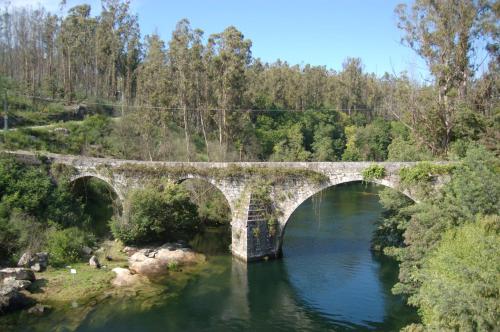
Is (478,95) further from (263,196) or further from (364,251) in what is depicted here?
(263,196)

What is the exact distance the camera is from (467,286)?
34.6 feet

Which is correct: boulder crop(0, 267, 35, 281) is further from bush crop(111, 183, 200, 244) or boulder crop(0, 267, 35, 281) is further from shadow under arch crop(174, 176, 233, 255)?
shadow under arch crop(174, 176, 233, 255)

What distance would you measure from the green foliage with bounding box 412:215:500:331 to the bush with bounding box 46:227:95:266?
52.6 ft

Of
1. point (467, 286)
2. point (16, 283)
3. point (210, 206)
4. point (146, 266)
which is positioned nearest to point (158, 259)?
point (146, 266)

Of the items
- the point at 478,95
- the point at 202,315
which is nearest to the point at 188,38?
the point at 478,95

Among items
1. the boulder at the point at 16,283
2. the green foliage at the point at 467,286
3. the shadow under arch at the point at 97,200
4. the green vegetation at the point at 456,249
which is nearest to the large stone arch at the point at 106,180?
the shadow under arch at the point at 97,200

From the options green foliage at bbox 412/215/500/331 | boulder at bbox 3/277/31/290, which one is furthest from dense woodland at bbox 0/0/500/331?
boulder at bbox 3/277/31/290

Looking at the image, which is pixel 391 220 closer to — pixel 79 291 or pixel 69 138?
pixel 79 291

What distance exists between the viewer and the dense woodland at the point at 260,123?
587 inches

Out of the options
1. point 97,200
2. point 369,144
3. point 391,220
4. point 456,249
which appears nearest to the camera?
point 456,249

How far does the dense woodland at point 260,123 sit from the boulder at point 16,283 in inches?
137

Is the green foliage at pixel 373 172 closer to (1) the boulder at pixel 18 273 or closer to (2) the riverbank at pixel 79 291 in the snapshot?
(2) the riverbank at pixel 79 291

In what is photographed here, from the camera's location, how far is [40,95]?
45.8 m

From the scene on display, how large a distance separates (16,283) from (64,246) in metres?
3.96
